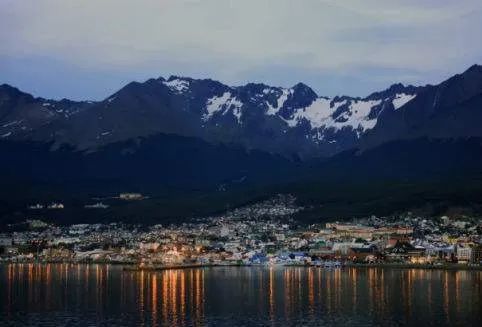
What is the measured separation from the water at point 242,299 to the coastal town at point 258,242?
29.9 meters

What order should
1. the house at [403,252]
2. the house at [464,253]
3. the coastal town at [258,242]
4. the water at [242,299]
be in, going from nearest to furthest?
the water at [242,299], the house at [464,253], the house at [403,252], the coastal town at [258,242]

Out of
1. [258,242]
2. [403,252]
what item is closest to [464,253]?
[403,252]

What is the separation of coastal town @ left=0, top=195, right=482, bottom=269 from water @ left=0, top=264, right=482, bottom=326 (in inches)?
A: 1177

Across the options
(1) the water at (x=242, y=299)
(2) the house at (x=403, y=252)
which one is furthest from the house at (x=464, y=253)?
(1) the water at (x=242, y=299)

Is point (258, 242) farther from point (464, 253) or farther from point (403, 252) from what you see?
point (464, 253)

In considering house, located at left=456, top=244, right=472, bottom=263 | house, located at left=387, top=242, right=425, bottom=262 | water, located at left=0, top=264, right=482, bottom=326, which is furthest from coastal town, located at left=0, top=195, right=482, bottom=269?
water, located at left=0, top=264, right=482, bottom=326

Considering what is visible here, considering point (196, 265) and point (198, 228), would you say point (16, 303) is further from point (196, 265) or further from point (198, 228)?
point (198, 228)

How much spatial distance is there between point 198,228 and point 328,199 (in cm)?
2870

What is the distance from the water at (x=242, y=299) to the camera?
205 feet

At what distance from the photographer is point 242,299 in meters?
77.1

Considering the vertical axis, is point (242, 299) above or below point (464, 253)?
below

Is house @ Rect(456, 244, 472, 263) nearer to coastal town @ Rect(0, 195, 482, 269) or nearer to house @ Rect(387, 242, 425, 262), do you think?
coastal town @ Rect(0, 195, 482, 269)

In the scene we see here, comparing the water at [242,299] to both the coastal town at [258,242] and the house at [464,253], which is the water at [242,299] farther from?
the coastal town at [258,242]

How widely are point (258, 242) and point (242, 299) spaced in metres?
87.1
